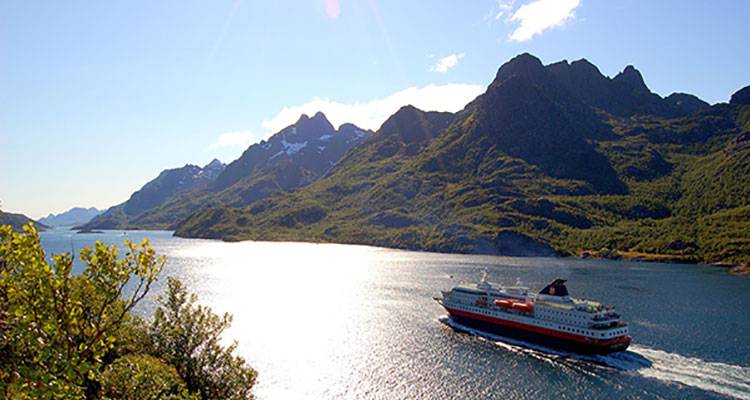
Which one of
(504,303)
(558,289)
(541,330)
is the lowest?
(541,330)

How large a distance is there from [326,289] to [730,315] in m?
131

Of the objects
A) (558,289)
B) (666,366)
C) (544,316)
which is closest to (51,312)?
(666,366)

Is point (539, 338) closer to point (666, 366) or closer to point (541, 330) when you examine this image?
point (541, 330)

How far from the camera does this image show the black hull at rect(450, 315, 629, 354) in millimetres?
91000

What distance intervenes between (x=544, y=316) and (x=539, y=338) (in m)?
5.17

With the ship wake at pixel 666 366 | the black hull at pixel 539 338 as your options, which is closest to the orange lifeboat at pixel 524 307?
the black hull at pixel 539 338

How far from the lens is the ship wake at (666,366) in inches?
2941

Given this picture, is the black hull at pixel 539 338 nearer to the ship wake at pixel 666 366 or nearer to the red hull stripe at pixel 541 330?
the red hull stripe at pixel 541 330

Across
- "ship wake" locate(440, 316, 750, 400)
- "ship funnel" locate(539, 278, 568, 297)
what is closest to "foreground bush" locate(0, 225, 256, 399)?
"ship wake" locate(440, 316, 750, 400)

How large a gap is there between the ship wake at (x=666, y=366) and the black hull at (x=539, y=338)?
1.12 m

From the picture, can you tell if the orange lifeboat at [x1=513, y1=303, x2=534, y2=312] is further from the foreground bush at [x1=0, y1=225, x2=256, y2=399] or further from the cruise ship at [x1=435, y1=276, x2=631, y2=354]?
the foreground bush at [x1=0, y1=225, x2=256, y2=399]

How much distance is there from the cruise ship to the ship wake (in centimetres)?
240

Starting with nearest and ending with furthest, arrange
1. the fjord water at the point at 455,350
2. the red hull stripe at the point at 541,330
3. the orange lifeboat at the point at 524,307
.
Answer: the fjord water at the point at 455,350 < the red hull stripe at the point at 541,330 < the orange lifeboat at the point at 524,307

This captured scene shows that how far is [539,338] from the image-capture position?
10075cm
